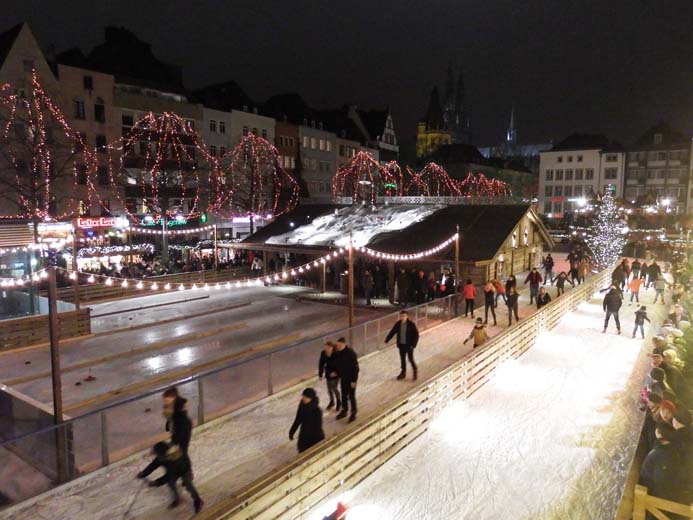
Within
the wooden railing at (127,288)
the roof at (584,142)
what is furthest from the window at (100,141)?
the roof at (584,142)

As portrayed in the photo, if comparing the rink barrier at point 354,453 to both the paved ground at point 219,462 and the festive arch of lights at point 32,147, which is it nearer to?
the paved ground at point 219,462

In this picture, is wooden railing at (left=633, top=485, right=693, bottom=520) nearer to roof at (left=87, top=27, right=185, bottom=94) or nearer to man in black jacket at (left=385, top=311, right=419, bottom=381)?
man in black jacket at (left=385, top=311, right=419, bottom=381)

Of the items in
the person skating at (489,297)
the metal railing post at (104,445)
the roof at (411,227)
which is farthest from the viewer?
the roof at (411,227)

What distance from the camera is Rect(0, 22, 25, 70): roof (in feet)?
93.7

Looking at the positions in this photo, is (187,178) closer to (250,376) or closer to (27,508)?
(250,376)

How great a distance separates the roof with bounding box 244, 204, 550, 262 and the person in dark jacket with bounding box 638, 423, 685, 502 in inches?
582

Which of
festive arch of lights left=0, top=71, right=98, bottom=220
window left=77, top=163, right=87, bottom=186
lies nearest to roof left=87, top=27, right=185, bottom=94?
window left=77, top=163, right=87, bottom=186

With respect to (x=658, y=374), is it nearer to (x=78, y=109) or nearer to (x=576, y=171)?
(x=78, y=109)

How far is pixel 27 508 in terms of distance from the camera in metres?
6.55

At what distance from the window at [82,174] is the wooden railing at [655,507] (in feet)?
113

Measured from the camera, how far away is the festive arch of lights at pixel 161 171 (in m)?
32.9

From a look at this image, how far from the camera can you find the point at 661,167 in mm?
59312

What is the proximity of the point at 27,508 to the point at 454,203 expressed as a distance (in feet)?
77.3

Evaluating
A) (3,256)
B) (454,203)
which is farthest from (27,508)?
(454,203)
